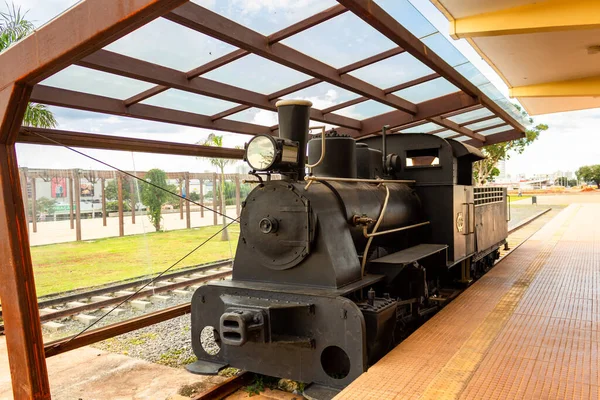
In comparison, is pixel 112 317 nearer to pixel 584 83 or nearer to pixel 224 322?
pixel 224 322

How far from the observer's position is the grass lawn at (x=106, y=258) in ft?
27.0

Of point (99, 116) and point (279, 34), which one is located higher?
point (279, 34)

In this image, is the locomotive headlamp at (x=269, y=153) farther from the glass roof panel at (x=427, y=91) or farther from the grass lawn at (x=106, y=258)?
the grass lawn at (x=106, y=258)

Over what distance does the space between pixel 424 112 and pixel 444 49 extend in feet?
6.46

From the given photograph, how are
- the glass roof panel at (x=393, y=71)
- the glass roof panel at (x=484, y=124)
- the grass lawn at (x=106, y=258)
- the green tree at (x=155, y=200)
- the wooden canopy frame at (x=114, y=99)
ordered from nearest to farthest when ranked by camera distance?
the wooden canopy frame at (x=114, y=99) → the glass roof panel at (x=393, y=71) → the grass lawn at (x=106, y=258) → the green tree at (x=155, y=200) → the glass roof panel at (x=484, y=124)

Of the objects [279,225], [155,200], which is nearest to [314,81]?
[279,225]

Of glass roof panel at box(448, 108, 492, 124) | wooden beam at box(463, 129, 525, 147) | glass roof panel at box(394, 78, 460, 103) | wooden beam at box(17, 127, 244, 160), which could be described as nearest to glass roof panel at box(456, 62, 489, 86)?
glass roof panel at box(394, 78, 460, 103)

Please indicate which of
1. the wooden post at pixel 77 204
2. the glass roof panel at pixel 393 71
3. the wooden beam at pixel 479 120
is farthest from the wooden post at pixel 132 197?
the wooden beam at pixel 479 120

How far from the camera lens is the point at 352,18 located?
203 inches

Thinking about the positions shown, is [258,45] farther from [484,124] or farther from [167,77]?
[484,124]

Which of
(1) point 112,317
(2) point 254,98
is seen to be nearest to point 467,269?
(2) point 254,98

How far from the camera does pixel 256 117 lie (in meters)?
7.18

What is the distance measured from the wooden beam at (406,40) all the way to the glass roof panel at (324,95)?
1466mm

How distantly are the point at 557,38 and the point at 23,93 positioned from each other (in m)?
9.18
